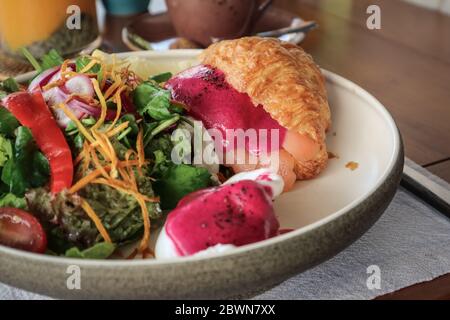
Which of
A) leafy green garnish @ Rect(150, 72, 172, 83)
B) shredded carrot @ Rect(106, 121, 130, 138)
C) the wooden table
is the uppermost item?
shredded carrot @ Rect(106, 121, 130, 138)

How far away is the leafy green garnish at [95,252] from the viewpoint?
0.87m

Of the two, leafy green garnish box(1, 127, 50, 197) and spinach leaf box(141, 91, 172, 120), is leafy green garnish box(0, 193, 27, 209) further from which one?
spinach leaf box(141, 91, 172, 120)

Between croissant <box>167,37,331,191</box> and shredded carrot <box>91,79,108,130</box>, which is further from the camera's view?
croissant <box>167,37,331,191</box>

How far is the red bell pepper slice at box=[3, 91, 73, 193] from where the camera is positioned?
3.18 ft

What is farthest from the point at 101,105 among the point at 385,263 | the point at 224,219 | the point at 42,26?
the point at 42,26

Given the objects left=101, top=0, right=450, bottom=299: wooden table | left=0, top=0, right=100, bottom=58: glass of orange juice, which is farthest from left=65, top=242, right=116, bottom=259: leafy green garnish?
left=0, top=0, right=100, bottom=58: glass of orange juice

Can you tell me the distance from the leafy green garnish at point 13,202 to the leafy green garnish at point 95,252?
126 mm

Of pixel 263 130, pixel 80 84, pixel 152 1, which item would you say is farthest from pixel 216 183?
pixel 152 1

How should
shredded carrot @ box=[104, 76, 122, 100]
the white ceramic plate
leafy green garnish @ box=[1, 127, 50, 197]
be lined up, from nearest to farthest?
the white ceramic plate < leafy green garnish @ box=[1, 127, 50, 197] < shredded carrot @ box=[104, 76, 122, 100]

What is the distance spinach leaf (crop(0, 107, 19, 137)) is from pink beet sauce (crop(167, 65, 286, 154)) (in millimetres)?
309

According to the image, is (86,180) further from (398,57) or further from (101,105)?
(398,57)

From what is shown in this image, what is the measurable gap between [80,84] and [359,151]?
1.71 ft

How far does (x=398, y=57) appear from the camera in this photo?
6.02 ft

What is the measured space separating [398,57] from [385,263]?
0.99m
